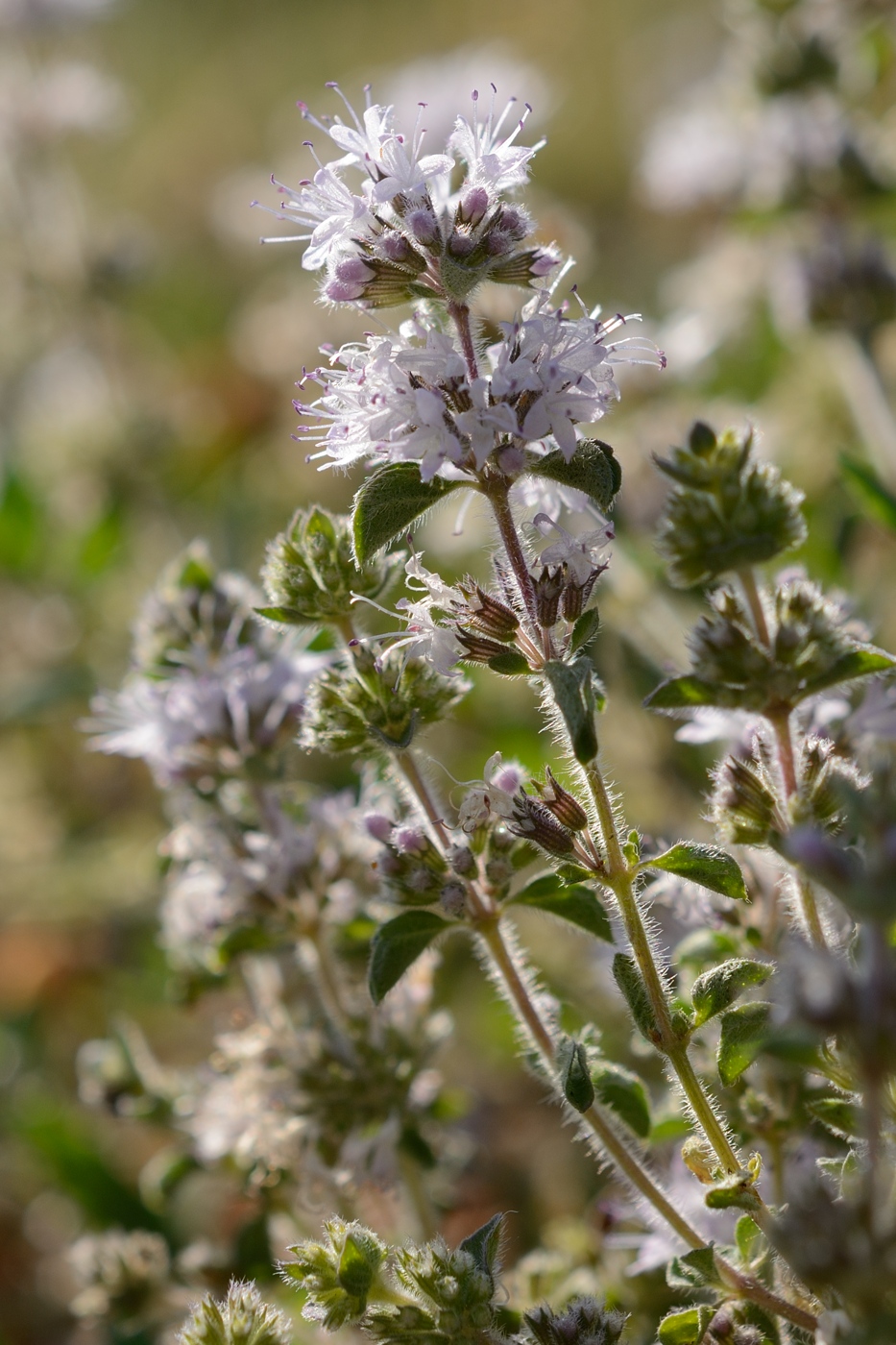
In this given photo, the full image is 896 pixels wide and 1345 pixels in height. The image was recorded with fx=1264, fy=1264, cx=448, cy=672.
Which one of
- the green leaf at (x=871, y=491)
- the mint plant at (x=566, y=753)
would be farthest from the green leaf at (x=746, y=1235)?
the green leaf at (x=871, y=491)

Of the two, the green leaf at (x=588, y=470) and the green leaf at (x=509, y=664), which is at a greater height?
the green leaf at (x=588, y=470)

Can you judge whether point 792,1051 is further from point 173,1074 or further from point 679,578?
point 173,1074

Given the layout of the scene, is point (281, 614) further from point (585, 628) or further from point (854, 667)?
point (854, 667)

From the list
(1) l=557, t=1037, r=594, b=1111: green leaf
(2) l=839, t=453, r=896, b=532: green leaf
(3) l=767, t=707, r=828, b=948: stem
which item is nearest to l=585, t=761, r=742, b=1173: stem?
(1) l=557, t=1037, r=594, b=1111: green leaf

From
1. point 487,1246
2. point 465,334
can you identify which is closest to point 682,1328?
point 487,1246

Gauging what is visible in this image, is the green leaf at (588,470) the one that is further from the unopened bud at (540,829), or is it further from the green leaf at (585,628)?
the unopened bud at (540,829)
